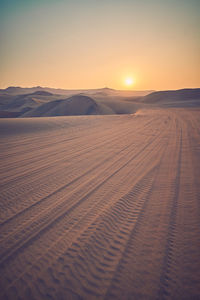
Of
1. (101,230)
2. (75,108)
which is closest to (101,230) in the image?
(101,230)

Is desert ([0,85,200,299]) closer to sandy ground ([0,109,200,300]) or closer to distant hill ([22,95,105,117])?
sandy ground ([0,109,200,300])

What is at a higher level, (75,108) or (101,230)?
(75,108)

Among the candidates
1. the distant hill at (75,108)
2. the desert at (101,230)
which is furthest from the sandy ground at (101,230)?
the distant hill at (75,108)

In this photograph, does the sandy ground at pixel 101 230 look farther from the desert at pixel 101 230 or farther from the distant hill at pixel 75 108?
the distant hill at pixel 75 108

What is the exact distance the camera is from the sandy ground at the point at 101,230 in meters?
1.70

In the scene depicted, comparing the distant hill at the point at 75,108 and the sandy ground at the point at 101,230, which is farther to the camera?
the distant hill at the point at 75,108

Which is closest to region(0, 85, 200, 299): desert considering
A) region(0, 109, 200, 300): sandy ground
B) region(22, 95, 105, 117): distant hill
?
region(0, 109, 200, 300): sandy ground

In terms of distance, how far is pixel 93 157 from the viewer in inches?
218

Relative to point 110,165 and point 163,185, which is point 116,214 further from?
point 110,165

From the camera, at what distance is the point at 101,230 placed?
7.82 ft

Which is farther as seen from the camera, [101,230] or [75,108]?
[75,108]

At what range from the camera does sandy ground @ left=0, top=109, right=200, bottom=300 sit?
1698 mm

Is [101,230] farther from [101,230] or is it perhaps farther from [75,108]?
[75,108]

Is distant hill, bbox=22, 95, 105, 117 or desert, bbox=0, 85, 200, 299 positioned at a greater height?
distant hill, bbox=22, 95, 105, 117
